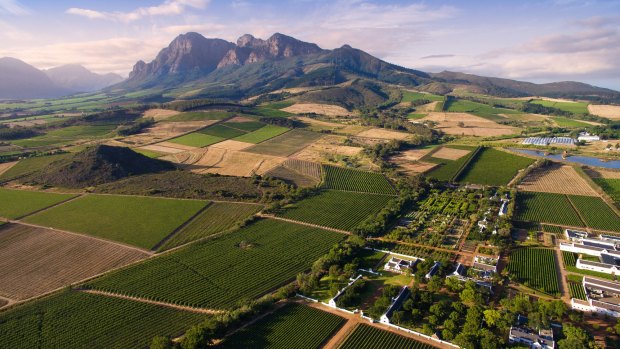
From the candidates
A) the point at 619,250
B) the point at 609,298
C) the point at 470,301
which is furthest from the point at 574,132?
the point at 470,301

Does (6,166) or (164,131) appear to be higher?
(164,131)

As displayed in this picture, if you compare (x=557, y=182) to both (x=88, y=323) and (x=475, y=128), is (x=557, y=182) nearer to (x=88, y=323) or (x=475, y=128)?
(x=475, y=128)

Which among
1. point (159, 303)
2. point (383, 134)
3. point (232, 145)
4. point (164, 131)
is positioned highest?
point (383, 134)

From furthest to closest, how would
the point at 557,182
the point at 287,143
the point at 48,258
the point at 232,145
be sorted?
the point at 287,143 < the point at 232,145 < the point at 557,182 < the point at 48,258

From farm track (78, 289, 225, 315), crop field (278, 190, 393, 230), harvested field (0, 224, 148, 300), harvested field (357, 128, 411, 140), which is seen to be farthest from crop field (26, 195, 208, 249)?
harvested field (357, 128, 411, 140)

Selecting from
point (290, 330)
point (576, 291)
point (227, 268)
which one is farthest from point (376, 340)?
point (576, 291)

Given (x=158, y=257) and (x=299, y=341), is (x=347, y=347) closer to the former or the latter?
(x=299, y=341)
